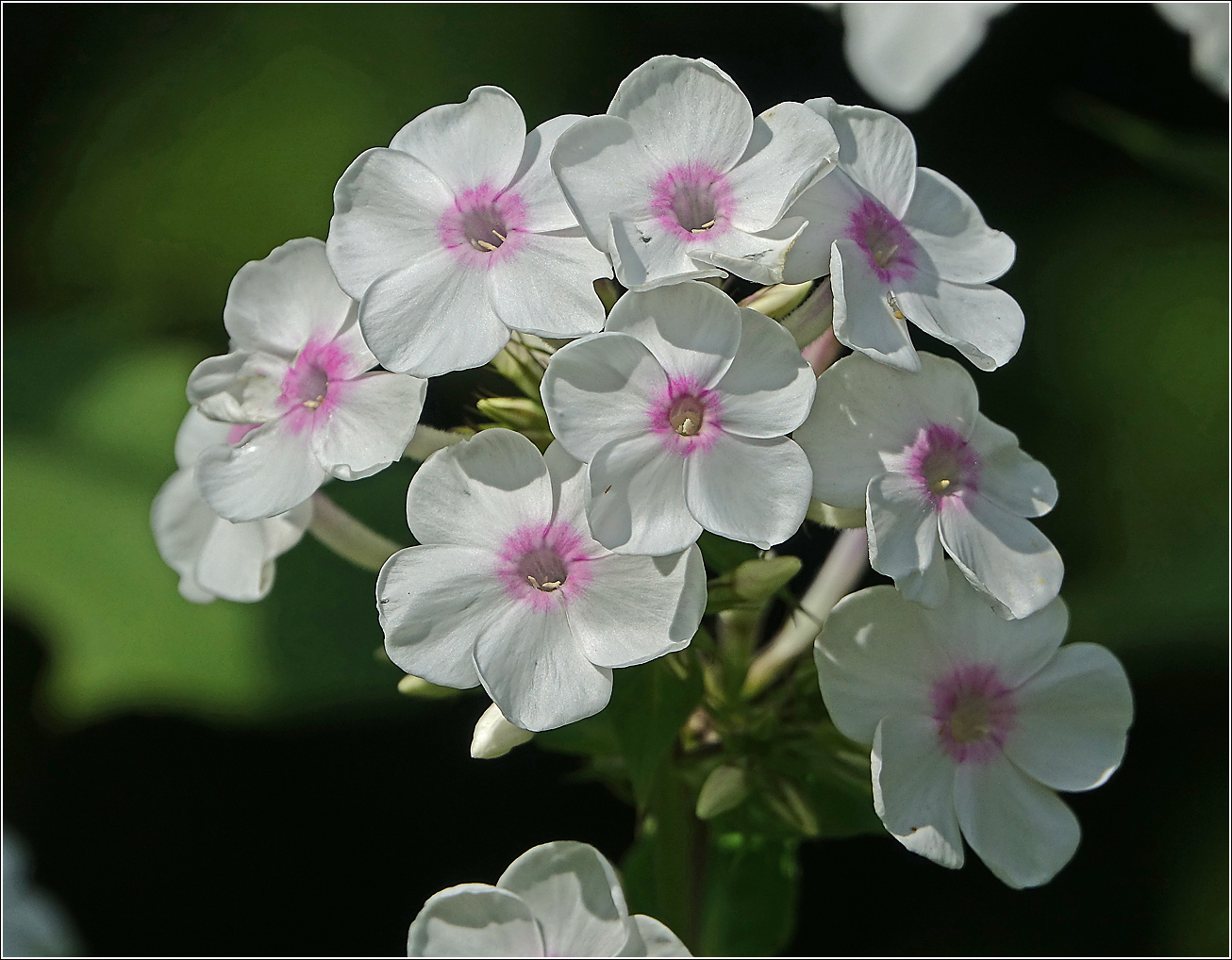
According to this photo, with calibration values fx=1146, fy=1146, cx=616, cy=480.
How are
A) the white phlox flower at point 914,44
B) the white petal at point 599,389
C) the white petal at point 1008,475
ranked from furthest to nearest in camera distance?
the white phlox flower at point 914,44 → the white petal at point 1008,475 → the white petal at point 599,389

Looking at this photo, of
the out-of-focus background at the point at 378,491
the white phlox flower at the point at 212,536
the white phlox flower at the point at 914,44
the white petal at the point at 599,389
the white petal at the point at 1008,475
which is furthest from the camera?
the out-of-focus background at the point at 378,491

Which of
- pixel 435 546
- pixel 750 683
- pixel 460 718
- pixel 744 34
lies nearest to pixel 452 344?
pixel 435 546

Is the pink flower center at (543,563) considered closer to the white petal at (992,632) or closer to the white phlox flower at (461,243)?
the white phlox flower at (461,243)

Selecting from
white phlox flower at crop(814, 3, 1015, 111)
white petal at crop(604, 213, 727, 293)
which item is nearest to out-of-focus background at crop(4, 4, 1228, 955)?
white phlox flower at crop(814, 3, 1015, 111)

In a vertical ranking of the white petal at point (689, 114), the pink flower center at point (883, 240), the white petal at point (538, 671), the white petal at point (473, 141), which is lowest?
the white petal at point (538, 671)

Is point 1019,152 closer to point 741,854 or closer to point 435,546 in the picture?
point 741,854

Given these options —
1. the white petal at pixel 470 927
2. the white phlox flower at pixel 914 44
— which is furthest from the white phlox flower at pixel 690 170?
the white phlox flower at pixel 914 44

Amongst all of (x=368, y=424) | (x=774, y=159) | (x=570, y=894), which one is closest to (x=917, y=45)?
(x=774, y=159)
